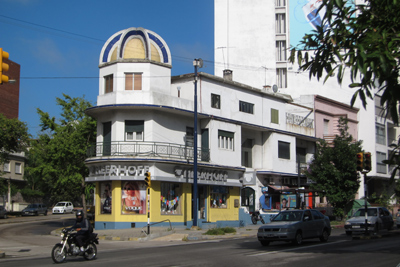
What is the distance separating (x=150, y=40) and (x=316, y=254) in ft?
64.7

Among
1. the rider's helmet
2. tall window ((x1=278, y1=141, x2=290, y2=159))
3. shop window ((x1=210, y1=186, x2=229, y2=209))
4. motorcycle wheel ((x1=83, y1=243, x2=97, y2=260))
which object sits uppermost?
A: tall window ((x1=278, y1=141, x2=290, y2=159))

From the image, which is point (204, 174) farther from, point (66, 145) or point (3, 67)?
point (3, 67)

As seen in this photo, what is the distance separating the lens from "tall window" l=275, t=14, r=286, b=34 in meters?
58.4

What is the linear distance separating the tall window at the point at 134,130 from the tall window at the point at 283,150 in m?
14.2

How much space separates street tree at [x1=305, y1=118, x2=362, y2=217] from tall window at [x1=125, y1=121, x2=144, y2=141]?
1620 cm

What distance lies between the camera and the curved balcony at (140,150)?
99.3 ft

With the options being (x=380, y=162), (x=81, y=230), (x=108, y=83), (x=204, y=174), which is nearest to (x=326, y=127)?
(x=380, y=162)

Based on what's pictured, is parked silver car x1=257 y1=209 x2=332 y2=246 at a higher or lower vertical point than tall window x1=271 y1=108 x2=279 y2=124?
lower

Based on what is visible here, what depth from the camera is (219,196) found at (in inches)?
1391

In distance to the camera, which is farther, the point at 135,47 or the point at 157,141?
the point at 135,47

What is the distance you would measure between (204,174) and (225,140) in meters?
3.64

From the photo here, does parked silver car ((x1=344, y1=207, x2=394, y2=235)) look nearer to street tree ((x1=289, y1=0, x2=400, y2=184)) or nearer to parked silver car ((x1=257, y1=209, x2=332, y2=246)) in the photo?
parked silver car ((x1=257, y1=209, x2=332, y2=246))

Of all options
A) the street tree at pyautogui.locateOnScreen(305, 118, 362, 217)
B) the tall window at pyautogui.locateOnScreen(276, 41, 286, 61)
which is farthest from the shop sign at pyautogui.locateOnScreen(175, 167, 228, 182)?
the tall window at pyautogui.locateOnScreen(276, 41, 286, 61)

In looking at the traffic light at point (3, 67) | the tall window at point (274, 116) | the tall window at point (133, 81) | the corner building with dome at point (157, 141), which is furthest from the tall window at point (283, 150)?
the traffic light at point (3, 67)
